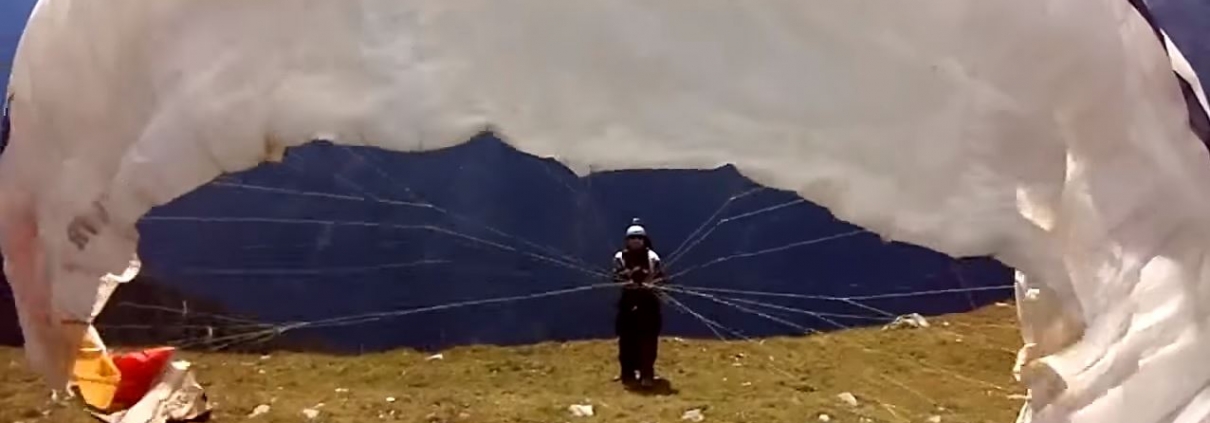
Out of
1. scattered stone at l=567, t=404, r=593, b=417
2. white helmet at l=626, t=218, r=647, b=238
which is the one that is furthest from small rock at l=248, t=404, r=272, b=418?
white helmet at l=626, t=218, r=647, b=238

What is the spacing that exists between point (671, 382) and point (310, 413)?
0.43 meters

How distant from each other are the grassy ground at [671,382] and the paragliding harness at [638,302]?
0.10 feet

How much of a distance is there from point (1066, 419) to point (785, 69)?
12.3 inches

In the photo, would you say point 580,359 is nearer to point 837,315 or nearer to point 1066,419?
point 837,315

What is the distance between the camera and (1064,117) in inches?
38.6

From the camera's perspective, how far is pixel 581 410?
1.66 m

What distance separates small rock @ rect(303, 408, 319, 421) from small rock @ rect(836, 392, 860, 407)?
2.02 feet

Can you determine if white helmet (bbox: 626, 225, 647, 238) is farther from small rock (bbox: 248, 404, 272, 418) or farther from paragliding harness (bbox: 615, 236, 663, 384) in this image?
small rock (bbox: 248, 404, 272, 418)

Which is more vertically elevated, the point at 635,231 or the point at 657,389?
the point at 635,231

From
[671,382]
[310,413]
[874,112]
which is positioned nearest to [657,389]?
[671,382]

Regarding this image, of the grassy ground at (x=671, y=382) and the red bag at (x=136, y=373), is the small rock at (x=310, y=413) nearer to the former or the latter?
the grassy ground at (x=671, y=382)

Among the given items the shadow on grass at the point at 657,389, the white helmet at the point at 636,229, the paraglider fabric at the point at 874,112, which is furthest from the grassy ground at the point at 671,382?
the paraglider fabric at the point at 874,112

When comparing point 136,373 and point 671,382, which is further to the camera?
point 671,382

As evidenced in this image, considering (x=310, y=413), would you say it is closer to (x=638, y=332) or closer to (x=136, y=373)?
(x=136, y=373)
